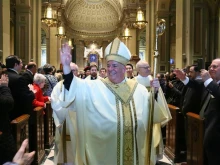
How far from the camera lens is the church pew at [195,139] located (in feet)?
16.3

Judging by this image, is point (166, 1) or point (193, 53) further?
point (166, 1)

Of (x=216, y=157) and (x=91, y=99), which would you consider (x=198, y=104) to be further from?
(x=91, y=99)

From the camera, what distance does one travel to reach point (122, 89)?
366 cm

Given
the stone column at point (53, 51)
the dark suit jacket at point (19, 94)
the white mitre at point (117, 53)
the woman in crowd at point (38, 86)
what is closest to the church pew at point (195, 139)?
the white mitre at point (117, 53)

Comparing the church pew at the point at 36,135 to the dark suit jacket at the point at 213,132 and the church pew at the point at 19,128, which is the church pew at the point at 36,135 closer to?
the church pew at the point at 19,128

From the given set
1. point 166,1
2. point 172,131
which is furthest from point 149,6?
point 172,131

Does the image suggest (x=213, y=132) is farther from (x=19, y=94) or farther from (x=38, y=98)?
(x=38, y=98)

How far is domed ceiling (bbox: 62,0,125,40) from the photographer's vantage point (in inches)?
1316

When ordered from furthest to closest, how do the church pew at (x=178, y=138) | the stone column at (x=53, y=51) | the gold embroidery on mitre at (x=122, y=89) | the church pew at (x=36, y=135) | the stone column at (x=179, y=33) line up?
the stone column at (x=53, y=51)
the stone column at (x=179, y=33)
the church pew at (x=178, y=138)
the church pew at (x=36, y=135)
the gold embroidery on mitre at (x=122, y=89)

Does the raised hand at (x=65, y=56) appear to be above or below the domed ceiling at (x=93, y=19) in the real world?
below

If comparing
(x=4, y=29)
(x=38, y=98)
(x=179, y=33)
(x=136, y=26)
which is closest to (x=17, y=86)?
(x=38, y=98)

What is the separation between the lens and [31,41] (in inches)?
590

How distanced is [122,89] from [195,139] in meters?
2.17

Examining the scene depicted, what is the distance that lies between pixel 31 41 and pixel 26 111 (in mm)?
9885
